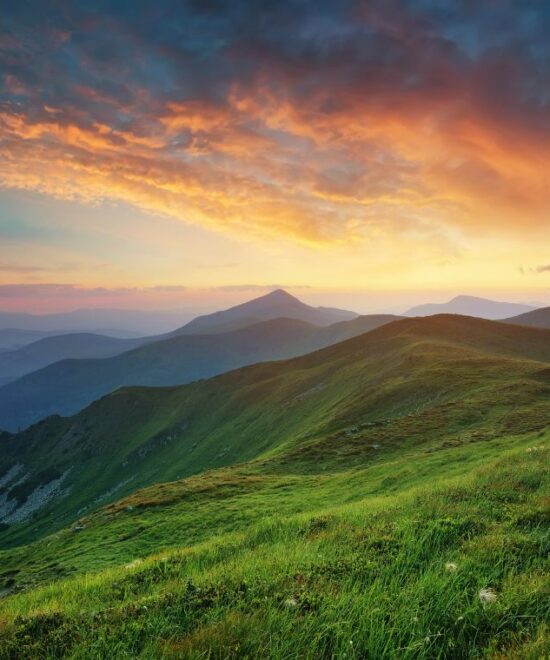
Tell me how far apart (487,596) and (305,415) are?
67055 millimetres

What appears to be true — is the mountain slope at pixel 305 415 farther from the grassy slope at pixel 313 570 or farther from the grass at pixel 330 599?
the grass at pixel 330 599

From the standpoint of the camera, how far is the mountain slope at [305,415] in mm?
37125

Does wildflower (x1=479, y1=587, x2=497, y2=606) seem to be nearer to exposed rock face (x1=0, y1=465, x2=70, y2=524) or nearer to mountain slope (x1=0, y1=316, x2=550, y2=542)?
mountain slope (x1=0, y1=316, x2=550, y2=542)

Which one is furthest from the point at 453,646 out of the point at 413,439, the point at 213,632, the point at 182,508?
the point at 413,439

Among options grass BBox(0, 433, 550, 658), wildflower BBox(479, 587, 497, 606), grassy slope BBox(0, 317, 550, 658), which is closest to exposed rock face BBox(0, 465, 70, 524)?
grassy slope BBox(0, 317, 550, 658)

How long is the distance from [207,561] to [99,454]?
16282 cm

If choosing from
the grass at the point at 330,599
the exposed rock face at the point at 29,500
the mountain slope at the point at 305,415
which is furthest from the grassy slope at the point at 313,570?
the exposed rock face at the point at 29,500

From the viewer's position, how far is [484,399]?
133 feet

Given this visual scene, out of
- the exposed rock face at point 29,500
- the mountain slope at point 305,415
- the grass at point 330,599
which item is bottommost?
the exposed rock face at point 29,500

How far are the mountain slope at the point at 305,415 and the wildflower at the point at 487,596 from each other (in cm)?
2655

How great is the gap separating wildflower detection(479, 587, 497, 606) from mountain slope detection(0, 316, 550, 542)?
87.1 ft

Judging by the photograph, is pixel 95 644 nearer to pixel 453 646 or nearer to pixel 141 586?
pixel 141 586

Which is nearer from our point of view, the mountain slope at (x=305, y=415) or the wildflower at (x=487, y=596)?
the wildflower at (x=487, y=596)

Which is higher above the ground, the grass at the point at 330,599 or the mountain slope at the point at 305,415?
the grass at the point at 330,599
